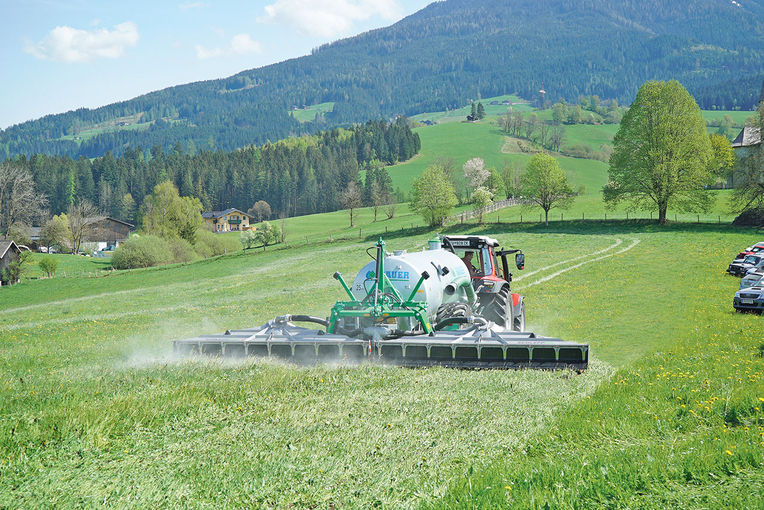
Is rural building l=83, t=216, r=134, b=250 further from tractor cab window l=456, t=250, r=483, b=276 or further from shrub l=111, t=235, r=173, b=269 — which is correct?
tractor cab window l=456, t=250, r=483, b=276

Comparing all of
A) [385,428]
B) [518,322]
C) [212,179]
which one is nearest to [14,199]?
[518,322]

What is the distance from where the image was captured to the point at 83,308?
119 ft

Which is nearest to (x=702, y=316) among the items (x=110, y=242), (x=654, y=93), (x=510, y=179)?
(x=654, y=93)

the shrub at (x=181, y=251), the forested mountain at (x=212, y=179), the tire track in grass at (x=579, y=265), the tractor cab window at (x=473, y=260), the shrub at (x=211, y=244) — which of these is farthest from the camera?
the forested mountain at (x=212, y=179)

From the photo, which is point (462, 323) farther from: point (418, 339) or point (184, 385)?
point (184, 385)

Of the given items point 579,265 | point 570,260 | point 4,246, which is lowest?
point 570,260

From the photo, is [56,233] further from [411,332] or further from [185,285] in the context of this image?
[411,332]

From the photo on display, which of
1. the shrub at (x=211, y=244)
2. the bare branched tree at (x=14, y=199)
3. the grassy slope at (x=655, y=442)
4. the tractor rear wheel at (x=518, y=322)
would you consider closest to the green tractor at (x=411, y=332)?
the tractor rear wheel at (x=518, y=322)

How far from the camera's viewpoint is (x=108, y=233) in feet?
462

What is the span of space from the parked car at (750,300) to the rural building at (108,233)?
446 feet

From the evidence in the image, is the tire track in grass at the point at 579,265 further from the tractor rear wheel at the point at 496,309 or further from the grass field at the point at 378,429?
the tractor rear wheel at the point at 496,309

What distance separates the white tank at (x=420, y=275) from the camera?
641 inches

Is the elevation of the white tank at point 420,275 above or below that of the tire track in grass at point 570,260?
above

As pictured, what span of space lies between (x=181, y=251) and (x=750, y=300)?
7077 centimetres
